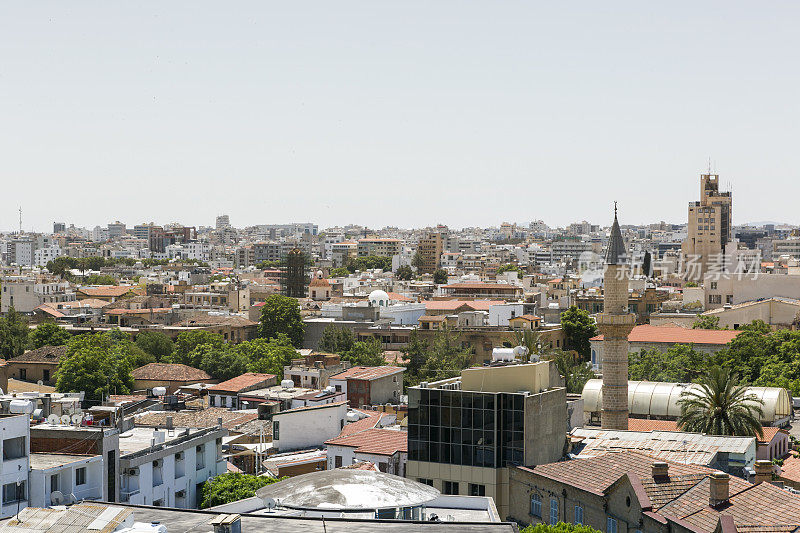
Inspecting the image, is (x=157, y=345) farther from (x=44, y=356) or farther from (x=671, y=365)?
(x=671, y=365)

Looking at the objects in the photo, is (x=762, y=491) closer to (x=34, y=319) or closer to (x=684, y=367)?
(x=684, y=367)

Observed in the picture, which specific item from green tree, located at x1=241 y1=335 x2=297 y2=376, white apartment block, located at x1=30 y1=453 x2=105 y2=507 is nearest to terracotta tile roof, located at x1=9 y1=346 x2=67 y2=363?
green tree, located at x1=241 y1=335 x2=297 y2=376

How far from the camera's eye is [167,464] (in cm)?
3044

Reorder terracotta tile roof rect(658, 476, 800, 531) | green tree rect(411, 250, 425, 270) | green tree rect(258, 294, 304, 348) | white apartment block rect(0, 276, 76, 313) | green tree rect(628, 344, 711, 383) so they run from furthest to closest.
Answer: green tree rect(411, 250, 425, 270)
white apartment block rect(0, 276, 76, 313)
green tree rect(258, 294, 304, 348)
green tree rect(628, 344, 711, 383)
terracotta tile roof rect(658, 476, 800, 531)

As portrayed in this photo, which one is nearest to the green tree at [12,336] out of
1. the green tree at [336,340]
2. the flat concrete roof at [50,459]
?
the green tree at [336,340]

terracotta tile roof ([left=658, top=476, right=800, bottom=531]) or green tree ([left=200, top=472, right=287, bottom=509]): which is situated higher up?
terracotta tile roof ([left=658, top=476, right=800, bottom=531])

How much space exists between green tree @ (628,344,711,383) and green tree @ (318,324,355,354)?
22114 mm

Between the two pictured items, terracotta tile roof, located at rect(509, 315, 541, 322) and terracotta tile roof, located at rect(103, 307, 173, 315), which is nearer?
terracotta tile roof, located at rect(509, 315, 541, 322)

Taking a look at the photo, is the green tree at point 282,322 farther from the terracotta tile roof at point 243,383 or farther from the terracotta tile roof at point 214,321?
the terracotta tile roof at point 243,383

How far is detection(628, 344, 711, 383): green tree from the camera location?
2443 inches

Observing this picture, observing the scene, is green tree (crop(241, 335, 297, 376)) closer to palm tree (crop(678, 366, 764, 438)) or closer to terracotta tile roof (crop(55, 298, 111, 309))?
palm tree (crop(678, 366, 764, 438))

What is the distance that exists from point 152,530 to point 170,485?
15317 mm

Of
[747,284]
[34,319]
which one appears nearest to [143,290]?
[34,319]

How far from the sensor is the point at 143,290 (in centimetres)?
12850
